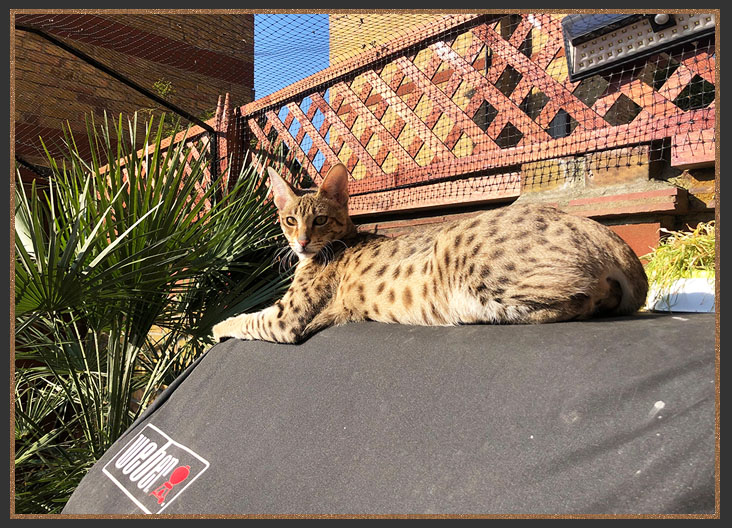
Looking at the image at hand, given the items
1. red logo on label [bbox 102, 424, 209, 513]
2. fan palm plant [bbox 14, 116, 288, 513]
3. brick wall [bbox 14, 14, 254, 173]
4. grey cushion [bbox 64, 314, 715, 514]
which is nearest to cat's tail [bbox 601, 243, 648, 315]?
grey cushion [bbox 64, 314, 715, 514]

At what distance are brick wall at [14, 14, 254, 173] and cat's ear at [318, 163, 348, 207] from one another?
174 inches

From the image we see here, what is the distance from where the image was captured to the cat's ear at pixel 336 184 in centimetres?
279

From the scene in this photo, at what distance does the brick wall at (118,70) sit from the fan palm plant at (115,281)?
13.0 ft

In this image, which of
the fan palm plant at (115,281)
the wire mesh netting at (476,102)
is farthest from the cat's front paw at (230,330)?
the wire mesh netting at (476,102)

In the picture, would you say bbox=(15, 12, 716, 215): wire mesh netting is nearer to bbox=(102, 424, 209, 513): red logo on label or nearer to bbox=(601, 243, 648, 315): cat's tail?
bbox=(601, 243, 648, 315): cat's tail

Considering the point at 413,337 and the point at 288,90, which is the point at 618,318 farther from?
the point at 288,90

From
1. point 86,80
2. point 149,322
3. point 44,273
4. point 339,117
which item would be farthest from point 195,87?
point 44,273

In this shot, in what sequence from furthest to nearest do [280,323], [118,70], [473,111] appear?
[118,70] < [473,111] < [280,323]

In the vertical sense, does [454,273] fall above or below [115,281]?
above

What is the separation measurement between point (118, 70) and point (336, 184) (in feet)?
20.0

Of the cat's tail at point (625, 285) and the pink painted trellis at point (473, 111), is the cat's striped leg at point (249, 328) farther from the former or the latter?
the pink painted trellis at point (473, 111)

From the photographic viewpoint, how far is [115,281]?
2.47 meters

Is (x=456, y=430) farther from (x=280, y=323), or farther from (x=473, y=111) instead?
(x=473, y=111)

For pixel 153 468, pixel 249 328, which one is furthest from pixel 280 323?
pixel 153 468
